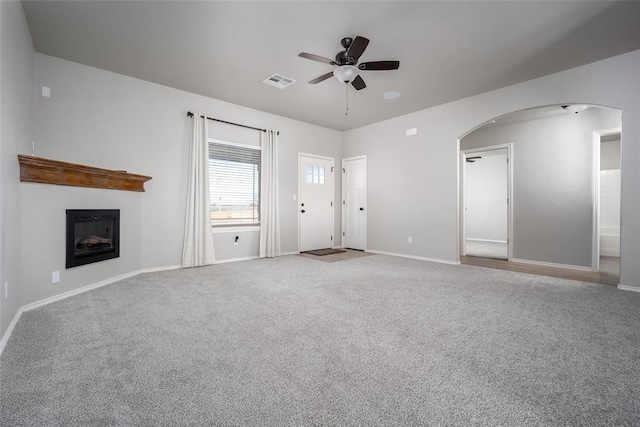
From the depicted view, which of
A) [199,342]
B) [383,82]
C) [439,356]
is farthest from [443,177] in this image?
[199,342]

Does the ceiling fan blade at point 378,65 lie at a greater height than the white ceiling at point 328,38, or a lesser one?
lesser

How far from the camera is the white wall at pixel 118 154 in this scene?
122 inches

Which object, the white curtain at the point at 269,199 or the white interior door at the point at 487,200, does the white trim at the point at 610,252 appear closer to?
the white interior door at the point at 487,200

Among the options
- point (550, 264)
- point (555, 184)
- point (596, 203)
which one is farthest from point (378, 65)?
point (550, 264)

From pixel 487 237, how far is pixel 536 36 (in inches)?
257

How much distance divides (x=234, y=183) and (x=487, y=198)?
7357 millimetres

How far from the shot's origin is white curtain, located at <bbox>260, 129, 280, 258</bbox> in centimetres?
585

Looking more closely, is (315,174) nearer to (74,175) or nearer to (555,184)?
(74,175)

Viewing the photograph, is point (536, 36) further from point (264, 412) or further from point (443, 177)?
point (264, 412)

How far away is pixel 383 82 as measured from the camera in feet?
14.6

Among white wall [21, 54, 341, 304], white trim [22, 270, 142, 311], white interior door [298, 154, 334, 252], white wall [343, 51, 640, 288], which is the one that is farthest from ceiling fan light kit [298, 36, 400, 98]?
white trim [22, 270, 142, 311]

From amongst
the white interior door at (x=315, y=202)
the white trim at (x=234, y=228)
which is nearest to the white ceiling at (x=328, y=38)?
the white interior door at (x=315, y=202)

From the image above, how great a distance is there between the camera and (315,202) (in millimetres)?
6902

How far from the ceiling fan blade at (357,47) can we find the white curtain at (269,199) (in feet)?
9.95
